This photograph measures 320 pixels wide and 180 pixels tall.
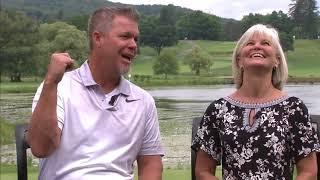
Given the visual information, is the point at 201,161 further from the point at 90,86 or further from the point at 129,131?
the point at 90,86

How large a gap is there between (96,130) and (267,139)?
1.05 m

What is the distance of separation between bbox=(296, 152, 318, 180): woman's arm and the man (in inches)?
35.4

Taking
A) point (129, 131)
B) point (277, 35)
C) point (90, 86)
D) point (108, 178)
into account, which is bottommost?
point (108, 178)

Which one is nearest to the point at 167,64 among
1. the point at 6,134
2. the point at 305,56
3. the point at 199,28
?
the point at 305,56

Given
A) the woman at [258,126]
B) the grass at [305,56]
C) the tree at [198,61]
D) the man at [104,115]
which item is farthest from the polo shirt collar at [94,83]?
the grass at [305,56]

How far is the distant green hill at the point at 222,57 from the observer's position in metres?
93.1

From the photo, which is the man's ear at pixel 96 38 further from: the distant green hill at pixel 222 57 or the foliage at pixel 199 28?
the foliage at pixel 199 28

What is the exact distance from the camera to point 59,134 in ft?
12.0

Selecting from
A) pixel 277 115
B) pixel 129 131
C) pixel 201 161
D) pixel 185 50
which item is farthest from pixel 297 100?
pixel 185 50

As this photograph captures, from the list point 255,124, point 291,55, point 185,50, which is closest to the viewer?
point 255,124

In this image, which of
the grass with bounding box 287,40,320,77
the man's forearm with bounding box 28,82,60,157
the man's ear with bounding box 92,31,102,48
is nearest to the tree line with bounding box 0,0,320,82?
the grass with bounding box 287,40,320,77

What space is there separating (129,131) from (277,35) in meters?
1.15

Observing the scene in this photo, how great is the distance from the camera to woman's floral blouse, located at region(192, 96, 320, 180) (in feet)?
12.9

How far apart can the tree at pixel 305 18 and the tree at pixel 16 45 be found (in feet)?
221
